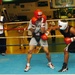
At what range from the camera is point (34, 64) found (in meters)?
4.91

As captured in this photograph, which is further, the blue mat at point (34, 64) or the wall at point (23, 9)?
the wall at point (23, 9)

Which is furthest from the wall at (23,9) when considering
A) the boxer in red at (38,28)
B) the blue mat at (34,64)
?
the boxer in red at (38,28)

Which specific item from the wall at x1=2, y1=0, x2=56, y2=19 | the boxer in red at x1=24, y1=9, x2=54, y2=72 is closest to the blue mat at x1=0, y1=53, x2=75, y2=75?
the boxer in red at x1=24, y1=9, x2=54, y2=72

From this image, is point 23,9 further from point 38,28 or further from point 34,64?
point 38,28

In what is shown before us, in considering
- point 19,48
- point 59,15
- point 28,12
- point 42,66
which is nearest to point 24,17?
point 28,12

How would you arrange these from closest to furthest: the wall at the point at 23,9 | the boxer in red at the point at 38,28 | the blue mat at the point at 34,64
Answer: the boxer in red at the point at 38,28 < the blue mat at the point at 34,64 < the wall at the point at 23,9

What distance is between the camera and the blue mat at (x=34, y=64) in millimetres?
4401

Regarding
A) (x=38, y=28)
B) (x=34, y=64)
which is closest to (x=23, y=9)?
(x=34, y=64)

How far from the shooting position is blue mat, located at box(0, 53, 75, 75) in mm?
4401

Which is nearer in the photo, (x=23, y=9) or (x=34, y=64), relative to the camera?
(x=34, y=64)

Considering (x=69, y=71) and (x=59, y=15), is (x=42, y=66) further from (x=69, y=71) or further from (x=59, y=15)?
(x=59, y=15)

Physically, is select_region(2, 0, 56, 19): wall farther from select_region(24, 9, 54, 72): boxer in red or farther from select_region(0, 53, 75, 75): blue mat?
select_region(24, 9, 54, 72): boxer in red

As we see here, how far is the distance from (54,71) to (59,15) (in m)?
9.22

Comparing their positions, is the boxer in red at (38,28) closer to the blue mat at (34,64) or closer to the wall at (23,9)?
the blue mat at (34,64)
